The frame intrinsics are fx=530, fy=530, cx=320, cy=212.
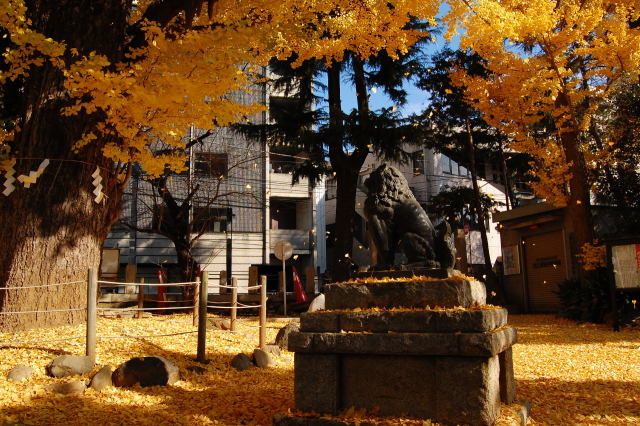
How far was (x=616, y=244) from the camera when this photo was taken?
1203cm

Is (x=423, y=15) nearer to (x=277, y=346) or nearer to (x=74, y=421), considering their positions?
(x=277, y=346)

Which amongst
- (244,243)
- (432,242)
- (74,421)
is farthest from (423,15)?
(244,243)

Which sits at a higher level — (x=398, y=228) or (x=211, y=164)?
(x=211, y=164)

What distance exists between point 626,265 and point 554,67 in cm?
505

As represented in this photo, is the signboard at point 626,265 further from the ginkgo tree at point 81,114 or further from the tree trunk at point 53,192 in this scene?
the tree trunk at point 53,192

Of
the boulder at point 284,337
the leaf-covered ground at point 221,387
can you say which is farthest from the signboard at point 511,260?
the boulder at point 284,337

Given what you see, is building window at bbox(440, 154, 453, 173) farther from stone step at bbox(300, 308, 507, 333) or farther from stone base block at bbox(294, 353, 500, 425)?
stone base block at bbox(294, 353, 500, 425)

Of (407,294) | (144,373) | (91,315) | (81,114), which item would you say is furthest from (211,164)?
(407,294)

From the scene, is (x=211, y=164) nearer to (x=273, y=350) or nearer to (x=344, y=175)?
(x=344, y=175)

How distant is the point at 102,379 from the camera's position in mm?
6016

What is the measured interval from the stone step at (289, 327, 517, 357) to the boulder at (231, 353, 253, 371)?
10.5ft

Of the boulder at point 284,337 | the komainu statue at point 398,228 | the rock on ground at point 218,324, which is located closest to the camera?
the komainu statue at point 398,228

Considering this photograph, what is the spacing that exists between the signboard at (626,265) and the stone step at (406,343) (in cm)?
868

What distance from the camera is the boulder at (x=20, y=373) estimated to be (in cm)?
591
